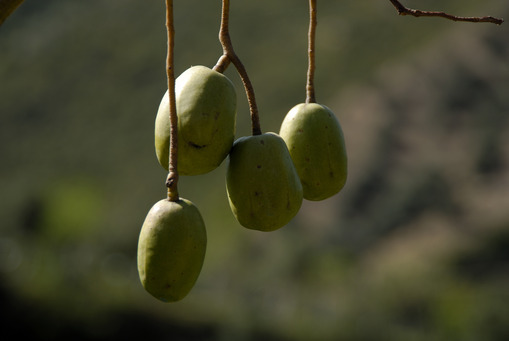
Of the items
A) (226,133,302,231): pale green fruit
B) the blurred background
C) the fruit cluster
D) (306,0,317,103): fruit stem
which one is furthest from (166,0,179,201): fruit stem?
the blurred background

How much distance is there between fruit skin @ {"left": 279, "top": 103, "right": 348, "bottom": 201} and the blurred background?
184 inches

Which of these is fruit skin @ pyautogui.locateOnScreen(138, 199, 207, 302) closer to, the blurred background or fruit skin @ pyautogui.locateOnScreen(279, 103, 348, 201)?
fruit skin @ pyautogui.locateOnScreen(279, 103, 348, 201)

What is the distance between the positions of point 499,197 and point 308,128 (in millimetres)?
11746

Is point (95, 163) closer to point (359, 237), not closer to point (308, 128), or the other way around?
point (359, 237)

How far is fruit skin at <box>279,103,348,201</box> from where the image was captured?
4.46 feet

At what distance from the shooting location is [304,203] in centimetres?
1459

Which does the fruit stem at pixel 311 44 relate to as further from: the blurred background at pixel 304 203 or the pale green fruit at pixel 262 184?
the blurred background at pixel 304 203

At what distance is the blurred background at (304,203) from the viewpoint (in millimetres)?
7141

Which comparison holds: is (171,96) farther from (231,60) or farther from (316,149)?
(316,149)

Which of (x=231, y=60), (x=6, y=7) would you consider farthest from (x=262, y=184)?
(x=6, y=7)

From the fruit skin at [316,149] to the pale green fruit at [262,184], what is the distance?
117mm

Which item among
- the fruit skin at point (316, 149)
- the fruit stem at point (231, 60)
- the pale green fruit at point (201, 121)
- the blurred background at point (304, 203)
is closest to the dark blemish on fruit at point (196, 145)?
the pale green fruit at point (201, 121)

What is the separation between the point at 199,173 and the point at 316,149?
0.25 meters

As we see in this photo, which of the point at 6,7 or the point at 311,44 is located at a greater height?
the point at 311,44
